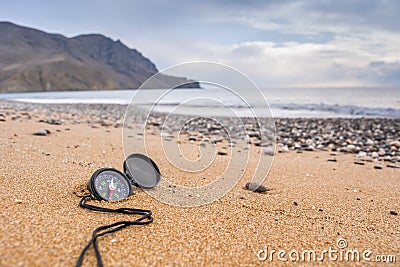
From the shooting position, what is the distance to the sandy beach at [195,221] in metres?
1.73

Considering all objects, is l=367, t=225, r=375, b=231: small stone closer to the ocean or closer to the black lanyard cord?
the ocean

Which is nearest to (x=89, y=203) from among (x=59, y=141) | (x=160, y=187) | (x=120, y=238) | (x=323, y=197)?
(x=120, y=238)

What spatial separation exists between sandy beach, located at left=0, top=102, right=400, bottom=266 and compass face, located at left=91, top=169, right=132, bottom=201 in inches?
3.8

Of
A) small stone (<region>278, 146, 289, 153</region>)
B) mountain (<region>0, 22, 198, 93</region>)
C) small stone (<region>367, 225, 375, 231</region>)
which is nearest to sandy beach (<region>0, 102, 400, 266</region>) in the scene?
small stone (<region>367, 225, 375, 231</region>)

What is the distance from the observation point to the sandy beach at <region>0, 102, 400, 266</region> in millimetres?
1729

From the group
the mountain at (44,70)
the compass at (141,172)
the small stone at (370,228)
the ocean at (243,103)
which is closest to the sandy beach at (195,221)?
the small stone at (370,228)

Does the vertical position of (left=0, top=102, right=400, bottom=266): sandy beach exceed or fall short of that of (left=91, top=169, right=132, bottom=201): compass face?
it falls short

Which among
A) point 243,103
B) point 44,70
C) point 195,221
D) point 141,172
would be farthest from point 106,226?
point 44,70

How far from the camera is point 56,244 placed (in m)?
1.69

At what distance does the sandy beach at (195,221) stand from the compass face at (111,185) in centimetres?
10

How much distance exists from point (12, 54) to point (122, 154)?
17571 centimetres

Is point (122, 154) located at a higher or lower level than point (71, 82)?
lower

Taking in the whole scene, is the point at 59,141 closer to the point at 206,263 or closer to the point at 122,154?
the point at 122,154

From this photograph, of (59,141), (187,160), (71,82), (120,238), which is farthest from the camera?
(71,82)
